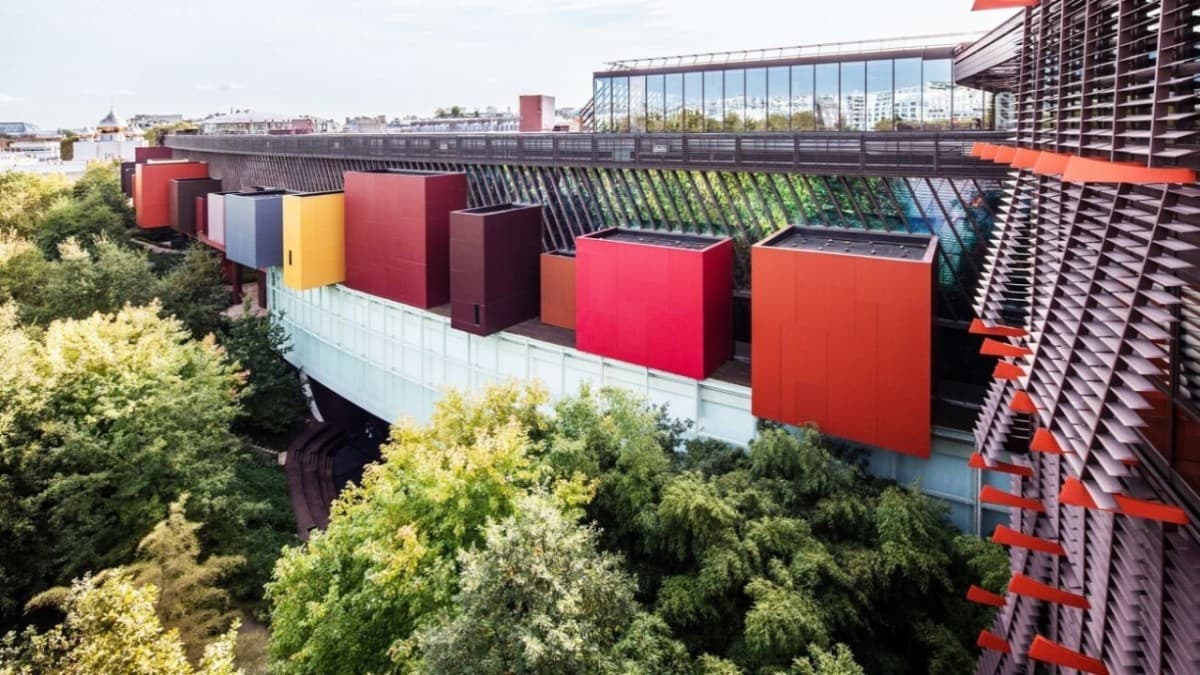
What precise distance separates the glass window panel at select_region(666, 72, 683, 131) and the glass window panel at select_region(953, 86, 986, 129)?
12.1 metres

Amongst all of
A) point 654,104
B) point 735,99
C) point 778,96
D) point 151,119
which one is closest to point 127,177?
point 654,104

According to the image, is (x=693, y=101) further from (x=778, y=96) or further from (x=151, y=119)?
(x=151, y=119)

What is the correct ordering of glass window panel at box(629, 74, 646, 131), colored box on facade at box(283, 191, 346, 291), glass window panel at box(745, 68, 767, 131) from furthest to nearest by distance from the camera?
1. glass window panel at box(629, 74, 646, 131)
2. colored box on facade at box(283, 191, 346, 291)
3. glass window panel at box(745, 68, 767, 131)

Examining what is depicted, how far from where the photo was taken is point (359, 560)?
14.7 metres

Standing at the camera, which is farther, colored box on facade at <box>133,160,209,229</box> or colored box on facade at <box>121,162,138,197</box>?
colored box on facade at <box>121,162,138,197</box>

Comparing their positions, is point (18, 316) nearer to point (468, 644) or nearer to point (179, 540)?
point (179, 540)

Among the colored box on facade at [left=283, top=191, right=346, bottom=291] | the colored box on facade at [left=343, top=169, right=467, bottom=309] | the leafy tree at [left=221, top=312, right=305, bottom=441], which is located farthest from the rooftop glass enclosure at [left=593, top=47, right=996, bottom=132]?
the leafy tree at [left=221, top=312, right=305, bottom=441]

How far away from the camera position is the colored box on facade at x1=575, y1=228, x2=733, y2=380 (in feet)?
70.1

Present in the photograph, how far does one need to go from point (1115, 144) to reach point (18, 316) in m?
45.9

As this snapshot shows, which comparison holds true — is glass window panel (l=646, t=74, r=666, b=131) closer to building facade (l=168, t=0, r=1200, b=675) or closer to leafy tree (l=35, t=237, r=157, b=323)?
building facade (l=168, t=0, r=1200, b=675)

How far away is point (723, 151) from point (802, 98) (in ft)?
31.5

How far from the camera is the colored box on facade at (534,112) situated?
45.1 metres

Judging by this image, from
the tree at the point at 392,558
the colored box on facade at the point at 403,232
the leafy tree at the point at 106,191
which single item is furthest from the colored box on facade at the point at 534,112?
the leafy tree at the point at 106,191

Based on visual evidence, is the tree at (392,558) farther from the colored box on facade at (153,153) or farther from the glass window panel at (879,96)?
the colored box on facade at (153,153)
